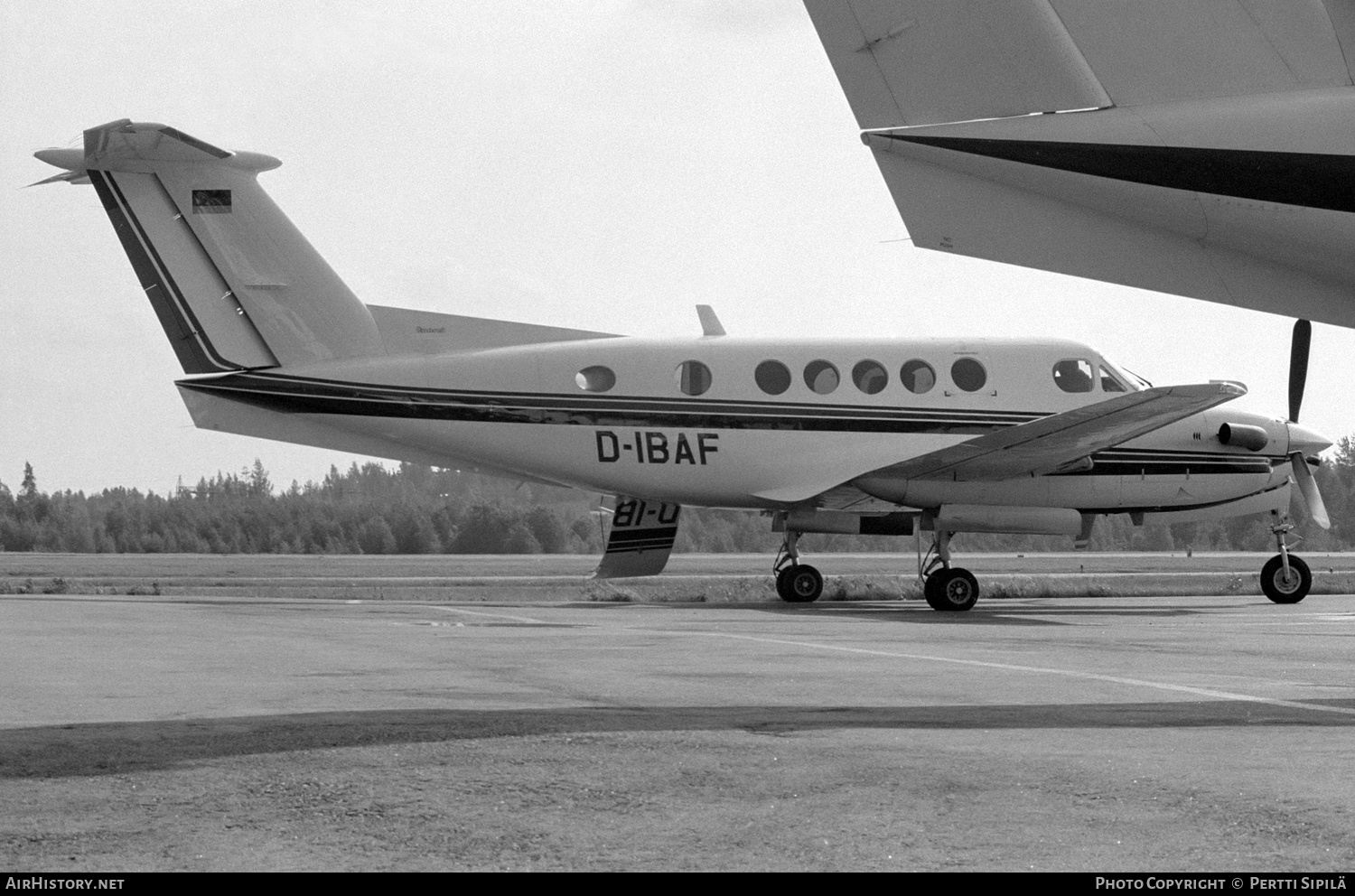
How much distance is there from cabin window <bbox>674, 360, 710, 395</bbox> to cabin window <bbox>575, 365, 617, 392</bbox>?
1122mm

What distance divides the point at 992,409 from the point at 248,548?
46422mm

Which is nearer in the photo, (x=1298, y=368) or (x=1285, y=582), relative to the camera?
(x=1298, y=368)

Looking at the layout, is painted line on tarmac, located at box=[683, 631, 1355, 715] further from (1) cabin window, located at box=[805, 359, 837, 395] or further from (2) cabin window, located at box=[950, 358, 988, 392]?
(2) cabin window, located at box=[950, 358, 988, 392]

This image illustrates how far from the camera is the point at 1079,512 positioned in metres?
23.9

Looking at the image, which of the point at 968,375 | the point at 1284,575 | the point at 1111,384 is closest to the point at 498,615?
the point at 968,375

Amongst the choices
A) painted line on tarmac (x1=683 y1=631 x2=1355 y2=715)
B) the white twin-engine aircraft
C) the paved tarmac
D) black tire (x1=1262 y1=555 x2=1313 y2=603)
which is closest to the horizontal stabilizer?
the white twin-engine aircraft

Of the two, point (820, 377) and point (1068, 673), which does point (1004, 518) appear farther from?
point (1068, 673)

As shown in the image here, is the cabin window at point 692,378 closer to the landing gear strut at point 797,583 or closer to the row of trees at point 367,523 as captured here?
the landing gear strut at point 797,583

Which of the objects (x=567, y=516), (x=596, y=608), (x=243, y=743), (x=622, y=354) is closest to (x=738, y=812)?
(x=243, y=743)

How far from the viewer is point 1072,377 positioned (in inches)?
962

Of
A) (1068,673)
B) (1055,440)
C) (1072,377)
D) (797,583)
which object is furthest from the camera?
(797,583)

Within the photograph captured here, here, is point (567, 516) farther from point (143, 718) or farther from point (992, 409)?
point (143, 718)

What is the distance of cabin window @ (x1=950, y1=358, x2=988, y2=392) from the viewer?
24000 millimetres

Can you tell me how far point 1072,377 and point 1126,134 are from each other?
15322 mm
